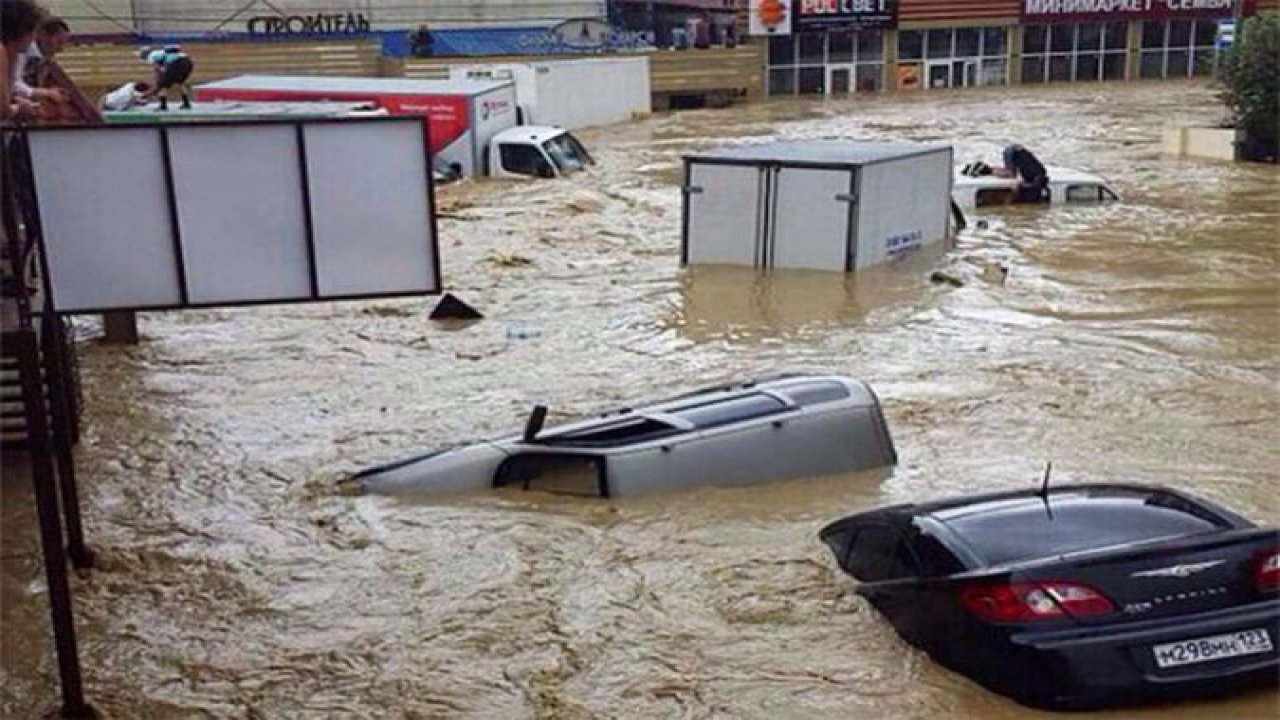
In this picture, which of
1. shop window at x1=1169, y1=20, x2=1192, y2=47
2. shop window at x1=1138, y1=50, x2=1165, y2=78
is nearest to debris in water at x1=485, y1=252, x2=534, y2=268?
shop window at x1=1138, y1=50, x2=1165, y2=78

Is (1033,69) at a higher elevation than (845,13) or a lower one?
lower

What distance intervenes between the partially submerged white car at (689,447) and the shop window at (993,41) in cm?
5013

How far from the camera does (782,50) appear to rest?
54.0 metres

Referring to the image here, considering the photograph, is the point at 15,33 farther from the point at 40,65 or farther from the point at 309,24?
the point at 309,24

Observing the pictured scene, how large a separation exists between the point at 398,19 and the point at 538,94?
16.5 meters

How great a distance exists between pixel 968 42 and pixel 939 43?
1.37m

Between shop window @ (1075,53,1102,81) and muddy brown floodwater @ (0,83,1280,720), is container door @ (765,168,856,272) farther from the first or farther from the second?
shop window @ (1075,53,1102,81)

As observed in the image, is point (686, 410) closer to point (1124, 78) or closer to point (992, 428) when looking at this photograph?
point (992, 428)

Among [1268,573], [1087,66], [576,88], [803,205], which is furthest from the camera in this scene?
[1087,66]

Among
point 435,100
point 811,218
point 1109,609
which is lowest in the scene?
point 811,218

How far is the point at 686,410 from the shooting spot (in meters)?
9.95

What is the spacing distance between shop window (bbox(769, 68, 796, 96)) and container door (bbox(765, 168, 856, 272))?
36.1 m

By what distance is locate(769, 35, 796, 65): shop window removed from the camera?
53.7 m

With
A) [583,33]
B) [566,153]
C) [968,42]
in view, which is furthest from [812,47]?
[566,153]
